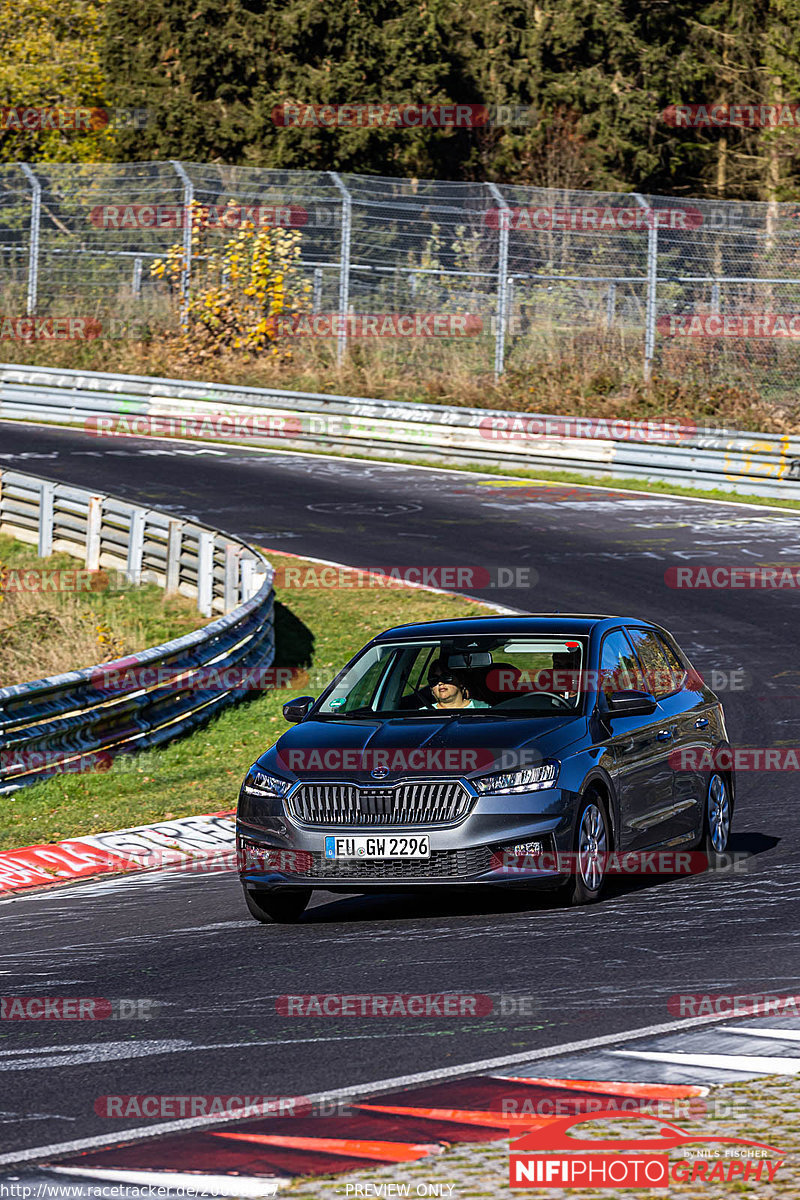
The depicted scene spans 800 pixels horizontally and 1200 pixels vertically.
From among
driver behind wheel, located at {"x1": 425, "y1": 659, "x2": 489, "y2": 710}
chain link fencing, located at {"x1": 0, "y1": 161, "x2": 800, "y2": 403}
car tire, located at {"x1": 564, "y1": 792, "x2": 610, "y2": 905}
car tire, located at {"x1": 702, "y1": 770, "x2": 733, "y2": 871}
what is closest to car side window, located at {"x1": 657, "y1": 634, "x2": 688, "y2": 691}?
car tire, located at {"x1": 702, "y1": 770, "x2": 733, "y2": 871}

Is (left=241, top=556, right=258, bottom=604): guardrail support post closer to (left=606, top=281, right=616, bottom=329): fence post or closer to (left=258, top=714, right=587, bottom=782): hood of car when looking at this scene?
(left=258, top=714, right=587, bottom=782): hood of car

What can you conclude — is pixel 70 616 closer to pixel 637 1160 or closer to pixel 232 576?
pixel 232 576

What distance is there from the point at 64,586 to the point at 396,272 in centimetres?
1412

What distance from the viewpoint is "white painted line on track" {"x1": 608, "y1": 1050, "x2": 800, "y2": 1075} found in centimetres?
608

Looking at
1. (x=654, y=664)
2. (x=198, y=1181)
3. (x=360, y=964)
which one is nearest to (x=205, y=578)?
(x=654, y=664)

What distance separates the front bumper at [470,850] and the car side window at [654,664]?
1971 mm

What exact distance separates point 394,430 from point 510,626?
22.4 meters

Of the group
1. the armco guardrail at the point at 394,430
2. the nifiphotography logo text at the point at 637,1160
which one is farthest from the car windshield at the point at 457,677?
the armco guardrail at the point at 394,430

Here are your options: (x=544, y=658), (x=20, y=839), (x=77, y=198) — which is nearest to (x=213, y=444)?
(x=77, y=198)

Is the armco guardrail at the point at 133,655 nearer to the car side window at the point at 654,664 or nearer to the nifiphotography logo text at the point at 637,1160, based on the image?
the car side window at the point at 654,664

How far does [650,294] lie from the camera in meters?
32.0

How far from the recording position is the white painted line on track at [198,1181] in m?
4.84

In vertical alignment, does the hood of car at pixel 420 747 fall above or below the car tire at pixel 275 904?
above

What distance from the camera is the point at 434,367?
116 ft
